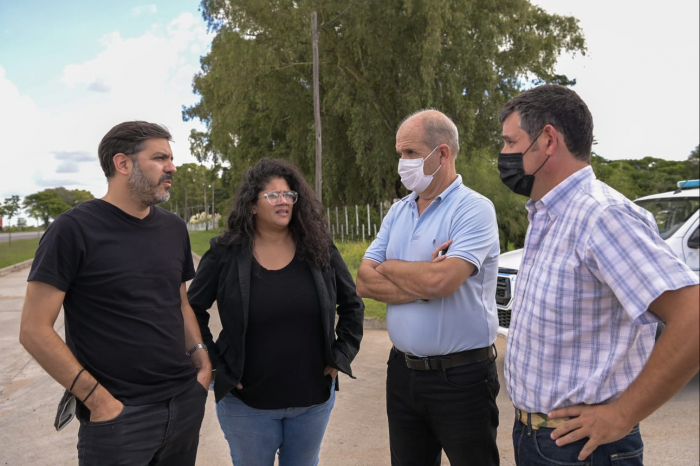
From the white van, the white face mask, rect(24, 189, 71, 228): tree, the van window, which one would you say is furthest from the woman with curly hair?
rect(24, 189, 71, 228): tree

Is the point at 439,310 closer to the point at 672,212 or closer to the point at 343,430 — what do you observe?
the point at 343,430

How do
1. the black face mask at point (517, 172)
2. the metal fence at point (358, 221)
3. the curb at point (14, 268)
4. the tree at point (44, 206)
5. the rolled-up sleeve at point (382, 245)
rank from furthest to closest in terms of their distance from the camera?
the tree at point (44, 206), the metal fence at point (358, 221), the curb at point (14, 268), the rolled-up sleeve at point (382, 245), the black face mask at point (517, 172)

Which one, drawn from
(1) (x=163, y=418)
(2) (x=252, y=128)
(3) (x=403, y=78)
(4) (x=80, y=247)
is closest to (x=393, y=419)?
(1) (x=163, y=418)

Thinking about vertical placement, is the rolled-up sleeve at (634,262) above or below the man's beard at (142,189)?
below

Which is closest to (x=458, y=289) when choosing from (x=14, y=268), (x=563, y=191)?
(x=563, y=191)

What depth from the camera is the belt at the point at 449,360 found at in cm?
249

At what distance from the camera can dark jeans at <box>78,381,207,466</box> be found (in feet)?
7.13

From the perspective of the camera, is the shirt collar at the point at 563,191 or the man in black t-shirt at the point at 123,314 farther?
the man in black t-shirt at the point at 123,314

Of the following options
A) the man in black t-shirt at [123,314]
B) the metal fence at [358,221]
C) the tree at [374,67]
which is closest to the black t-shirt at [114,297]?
the man in black t-shirt at [123,314]

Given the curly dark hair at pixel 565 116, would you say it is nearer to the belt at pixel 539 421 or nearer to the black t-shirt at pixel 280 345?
the belt at pixel 539 421

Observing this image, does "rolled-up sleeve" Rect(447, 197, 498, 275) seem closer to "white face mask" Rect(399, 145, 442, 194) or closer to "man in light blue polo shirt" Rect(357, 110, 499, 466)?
"man in light blue polo shirt" Rect(357, 110, 499, 466)

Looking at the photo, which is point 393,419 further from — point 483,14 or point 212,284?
point 483,14

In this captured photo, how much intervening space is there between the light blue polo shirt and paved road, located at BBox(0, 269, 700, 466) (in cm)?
139

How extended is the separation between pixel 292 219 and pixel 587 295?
1654mm
